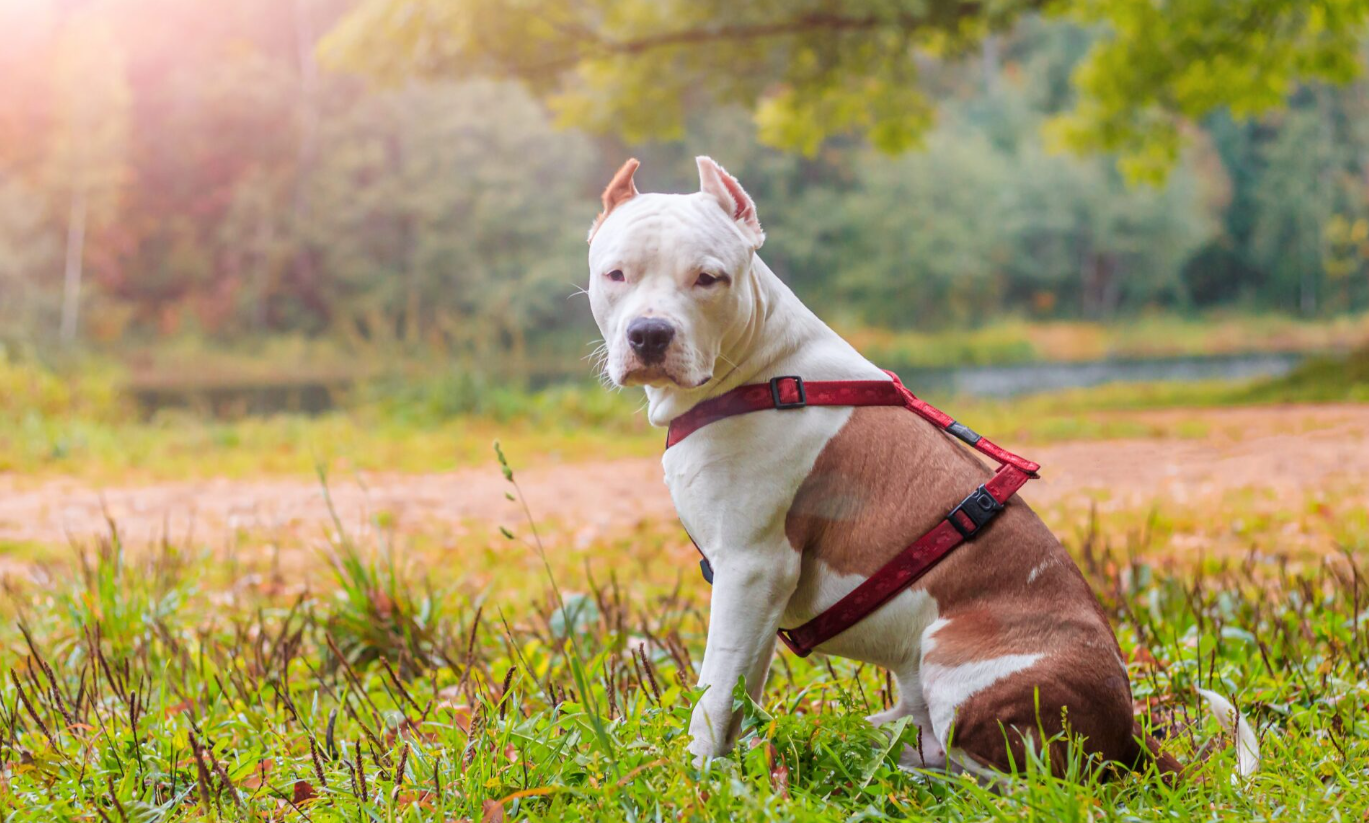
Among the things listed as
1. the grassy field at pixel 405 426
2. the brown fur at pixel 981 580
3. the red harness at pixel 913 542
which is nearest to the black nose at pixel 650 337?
the red harness at pixel 913 542

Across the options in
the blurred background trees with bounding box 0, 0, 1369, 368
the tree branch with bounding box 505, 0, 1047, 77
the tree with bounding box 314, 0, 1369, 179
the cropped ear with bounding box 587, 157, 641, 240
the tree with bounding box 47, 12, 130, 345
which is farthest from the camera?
the tree with bounding box 47, 12, 130, 345

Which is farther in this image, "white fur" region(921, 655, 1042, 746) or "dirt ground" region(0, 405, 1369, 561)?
"dirt ground" region(0, 405, 1369, 561)

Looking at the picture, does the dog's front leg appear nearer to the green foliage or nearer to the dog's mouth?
the dog's mouth

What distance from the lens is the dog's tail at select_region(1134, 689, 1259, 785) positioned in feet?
6.58

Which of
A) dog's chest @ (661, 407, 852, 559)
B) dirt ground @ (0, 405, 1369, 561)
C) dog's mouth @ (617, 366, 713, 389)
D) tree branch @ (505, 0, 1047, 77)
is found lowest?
dirt ground @ (0, 405, 1369, 561)

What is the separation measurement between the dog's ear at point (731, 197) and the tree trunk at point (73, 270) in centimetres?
2645

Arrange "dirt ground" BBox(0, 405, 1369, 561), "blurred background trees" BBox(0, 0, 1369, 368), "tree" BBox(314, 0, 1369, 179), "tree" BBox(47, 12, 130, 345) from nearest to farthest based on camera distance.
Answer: "dirt ground" BBox(0, 405, 1369, 561)
"tree" BBox(314, 0, 1369, 179)
"blurred background trees" BBox(0, 0, 1369, 368)
"tree" BBox(47, 12, 130, 345)

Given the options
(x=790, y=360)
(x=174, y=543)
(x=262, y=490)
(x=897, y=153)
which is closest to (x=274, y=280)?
(x=897, y=153)

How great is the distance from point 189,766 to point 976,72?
1851 inches

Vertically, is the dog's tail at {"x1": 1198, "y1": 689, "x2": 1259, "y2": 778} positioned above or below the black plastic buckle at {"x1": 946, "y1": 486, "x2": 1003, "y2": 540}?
below

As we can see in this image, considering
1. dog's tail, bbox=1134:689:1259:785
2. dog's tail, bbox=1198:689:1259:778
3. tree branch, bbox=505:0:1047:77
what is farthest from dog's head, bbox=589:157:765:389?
tree branch, bbox=505:0:1047:77

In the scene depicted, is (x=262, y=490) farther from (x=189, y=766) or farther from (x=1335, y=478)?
(x=1335, y=478)

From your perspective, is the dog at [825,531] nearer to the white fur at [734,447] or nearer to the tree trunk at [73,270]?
the white fur at [734,447]

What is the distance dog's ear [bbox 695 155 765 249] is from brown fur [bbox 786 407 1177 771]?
0.43 meters
